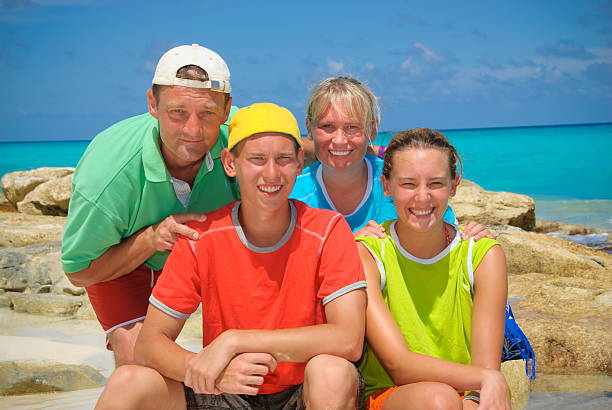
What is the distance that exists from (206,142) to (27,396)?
79.5 inches

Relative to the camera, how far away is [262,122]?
2.52m

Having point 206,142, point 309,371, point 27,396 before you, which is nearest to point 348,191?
point 206,142

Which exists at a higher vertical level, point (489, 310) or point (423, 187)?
point (423, 187)

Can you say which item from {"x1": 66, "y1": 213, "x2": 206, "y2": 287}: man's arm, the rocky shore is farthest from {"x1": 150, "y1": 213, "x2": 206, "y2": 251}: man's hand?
the rocky shore

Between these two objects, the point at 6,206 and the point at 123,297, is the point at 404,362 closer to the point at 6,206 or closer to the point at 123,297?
the point at 123,297

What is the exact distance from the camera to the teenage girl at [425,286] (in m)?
2.51

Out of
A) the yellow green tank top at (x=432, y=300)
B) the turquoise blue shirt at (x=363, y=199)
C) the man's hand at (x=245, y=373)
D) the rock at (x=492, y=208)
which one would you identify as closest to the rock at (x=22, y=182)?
the rock at (x=492, y=208)

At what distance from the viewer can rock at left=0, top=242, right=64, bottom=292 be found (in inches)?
227

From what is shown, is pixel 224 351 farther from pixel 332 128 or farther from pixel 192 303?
pixel 332 128

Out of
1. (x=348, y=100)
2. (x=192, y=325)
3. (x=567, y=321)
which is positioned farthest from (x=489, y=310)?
(x=192, y=325)

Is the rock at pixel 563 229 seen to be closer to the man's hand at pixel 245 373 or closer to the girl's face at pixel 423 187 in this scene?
the girl's face at pixel 423 187

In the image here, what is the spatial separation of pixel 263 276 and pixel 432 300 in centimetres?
75

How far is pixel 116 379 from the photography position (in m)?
2.26

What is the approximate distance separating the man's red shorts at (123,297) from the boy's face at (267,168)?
1038 millimetres
